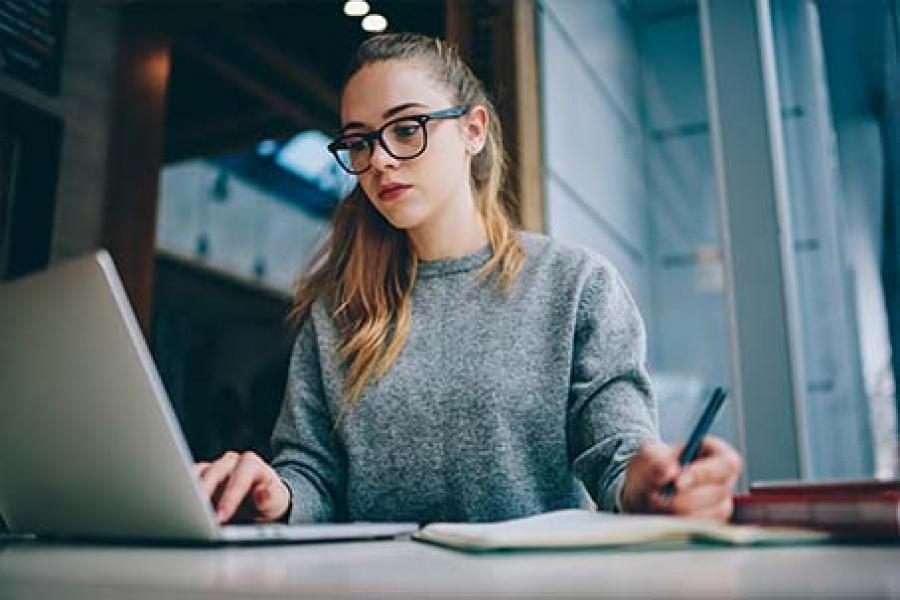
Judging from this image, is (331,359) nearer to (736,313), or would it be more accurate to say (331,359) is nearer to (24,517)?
(24,517)

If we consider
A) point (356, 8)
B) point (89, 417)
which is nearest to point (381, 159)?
point (89, 417)

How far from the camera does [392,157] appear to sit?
→ 3.61ft

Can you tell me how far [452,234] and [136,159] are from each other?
1.64 meters

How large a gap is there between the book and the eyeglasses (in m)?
0.63

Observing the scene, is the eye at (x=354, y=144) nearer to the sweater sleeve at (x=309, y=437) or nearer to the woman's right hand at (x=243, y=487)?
the sweater sleeve at (x=309, y=437)

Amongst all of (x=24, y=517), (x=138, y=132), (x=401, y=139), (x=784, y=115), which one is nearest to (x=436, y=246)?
(x=401, y=139)

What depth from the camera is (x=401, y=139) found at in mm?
1116

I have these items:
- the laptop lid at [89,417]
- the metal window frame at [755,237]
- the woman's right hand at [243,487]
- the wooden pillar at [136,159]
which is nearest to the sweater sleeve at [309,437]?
the woman's right hand at [243,487]

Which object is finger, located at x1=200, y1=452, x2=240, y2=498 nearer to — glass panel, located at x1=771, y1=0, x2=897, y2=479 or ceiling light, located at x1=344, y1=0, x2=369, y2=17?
glass panel, located at x1=771, y1=0, x2=897, y2=479

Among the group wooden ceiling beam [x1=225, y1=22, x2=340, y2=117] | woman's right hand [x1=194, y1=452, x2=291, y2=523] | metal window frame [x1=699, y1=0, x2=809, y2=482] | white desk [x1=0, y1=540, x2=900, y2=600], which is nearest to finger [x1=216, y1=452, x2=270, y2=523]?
woman's right hand [x1=194, y1=452, x2=291, y2=523]

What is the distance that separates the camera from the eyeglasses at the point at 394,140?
3.63 ft

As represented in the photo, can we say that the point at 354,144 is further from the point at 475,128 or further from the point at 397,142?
the point at 475,128

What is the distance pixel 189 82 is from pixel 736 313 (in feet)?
9.16

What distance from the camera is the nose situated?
1101 millimetres
